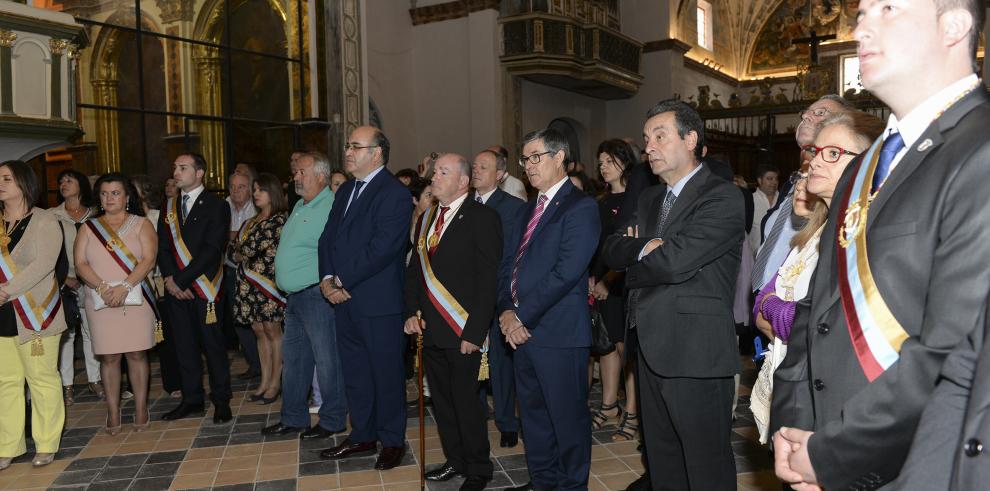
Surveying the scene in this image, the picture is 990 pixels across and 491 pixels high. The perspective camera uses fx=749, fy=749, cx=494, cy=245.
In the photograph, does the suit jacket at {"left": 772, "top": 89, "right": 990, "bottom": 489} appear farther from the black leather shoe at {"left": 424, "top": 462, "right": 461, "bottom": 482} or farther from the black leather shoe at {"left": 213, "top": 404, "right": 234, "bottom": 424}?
the black leather shoe at {"left": 213, "top": 404, "right": 234, "bottom": 424}

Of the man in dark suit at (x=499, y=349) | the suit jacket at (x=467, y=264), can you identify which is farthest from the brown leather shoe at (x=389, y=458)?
the suit jacket at (x=467, y=264)

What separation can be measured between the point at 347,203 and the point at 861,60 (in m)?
3.21

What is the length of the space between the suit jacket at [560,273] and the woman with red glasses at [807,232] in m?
0.89

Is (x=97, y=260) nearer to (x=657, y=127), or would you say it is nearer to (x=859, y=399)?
(x=657, y=127)

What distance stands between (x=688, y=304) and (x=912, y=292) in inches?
Answer: 54.3

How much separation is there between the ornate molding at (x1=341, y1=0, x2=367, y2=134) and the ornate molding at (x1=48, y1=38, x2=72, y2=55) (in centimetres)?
485

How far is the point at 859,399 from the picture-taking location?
1410mm

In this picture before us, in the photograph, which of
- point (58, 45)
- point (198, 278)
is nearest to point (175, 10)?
point (58, 45)

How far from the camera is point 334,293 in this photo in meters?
4.13

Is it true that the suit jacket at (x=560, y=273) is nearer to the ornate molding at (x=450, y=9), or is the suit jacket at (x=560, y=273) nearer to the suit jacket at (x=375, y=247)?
the suit jacket at (x=375, y=247)

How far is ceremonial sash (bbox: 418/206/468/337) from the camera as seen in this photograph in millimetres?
3639

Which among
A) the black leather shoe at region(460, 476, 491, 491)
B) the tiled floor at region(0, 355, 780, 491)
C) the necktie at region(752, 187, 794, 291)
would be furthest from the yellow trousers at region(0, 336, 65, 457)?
the necktie at region(752, 187, 794, 291)

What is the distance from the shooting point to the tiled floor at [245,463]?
3.93m

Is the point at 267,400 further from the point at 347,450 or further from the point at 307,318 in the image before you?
the point at 347,450
